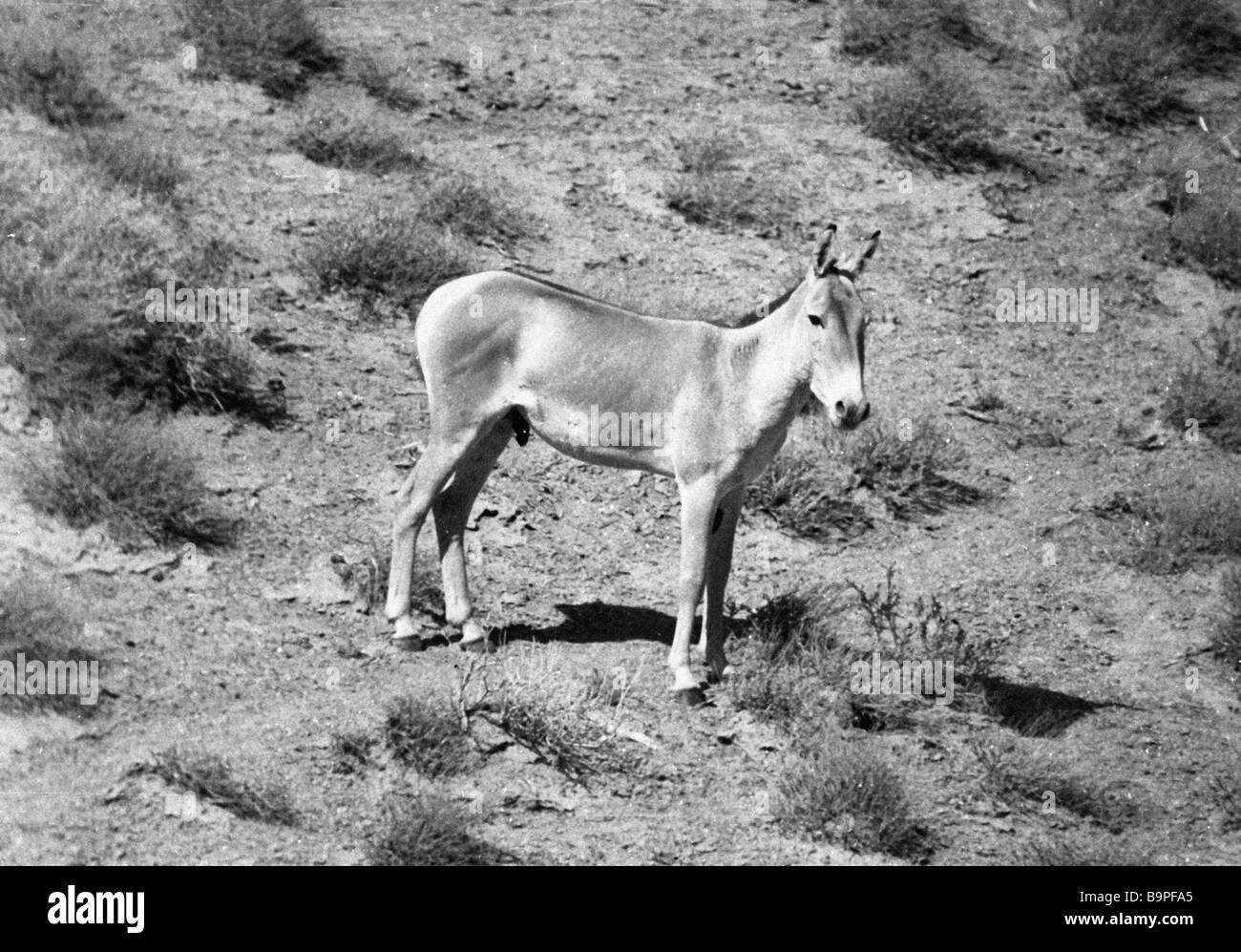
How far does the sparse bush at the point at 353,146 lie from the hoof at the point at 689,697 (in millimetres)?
7085

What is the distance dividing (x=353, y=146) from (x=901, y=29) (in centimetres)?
634

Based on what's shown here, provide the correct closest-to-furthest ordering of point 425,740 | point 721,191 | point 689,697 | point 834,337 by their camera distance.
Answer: point 425,740
point 834,337
point 689,697
point 721,191

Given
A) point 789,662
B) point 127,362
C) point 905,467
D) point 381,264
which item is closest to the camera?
point 789,662

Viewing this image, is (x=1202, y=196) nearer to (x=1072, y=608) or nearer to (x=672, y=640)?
(x=1072, y=608)

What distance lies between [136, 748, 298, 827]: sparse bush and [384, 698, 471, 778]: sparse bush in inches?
28.3

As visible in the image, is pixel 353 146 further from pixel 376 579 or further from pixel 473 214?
pixel 376 579

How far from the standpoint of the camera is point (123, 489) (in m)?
11.8

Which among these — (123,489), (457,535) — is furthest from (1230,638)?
(123,489)

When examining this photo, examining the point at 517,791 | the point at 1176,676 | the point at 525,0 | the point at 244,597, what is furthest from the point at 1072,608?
the point at 525,0

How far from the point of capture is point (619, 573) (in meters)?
12.6

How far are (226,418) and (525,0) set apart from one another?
761 centimetres

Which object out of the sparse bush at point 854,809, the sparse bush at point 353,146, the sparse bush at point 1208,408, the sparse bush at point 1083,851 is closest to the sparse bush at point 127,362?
the sparse bush at point 353,146

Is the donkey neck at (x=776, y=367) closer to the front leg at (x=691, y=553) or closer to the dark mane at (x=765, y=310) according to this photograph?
the dark mane at (x=765, y=310)

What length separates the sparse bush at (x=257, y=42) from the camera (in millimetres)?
16859
